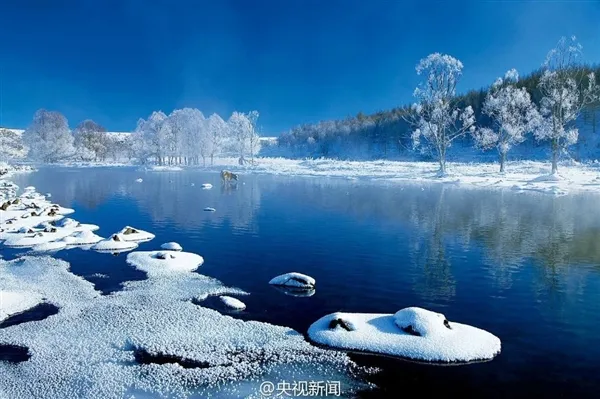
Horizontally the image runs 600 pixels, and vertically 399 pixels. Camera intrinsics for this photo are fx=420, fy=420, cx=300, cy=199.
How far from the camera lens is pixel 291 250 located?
2242 cm

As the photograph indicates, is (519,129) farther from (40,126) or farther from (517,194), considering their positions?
(40,126)

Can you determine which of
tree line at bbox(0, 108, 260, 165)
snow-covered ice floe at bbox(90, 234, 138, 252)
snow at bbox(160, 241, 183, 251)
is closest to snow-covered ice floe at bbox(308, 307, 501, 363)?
snow at bbox(160, 241, 183, 251)

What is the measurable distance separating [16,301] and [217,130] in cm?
11803

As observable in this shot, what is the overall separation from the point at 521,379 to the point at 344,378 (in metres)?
4.11

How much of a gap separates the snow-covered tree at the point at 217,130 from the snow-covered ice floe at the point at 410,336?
116 meters

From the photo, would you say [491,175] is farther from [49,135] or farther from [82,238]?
[49,135]

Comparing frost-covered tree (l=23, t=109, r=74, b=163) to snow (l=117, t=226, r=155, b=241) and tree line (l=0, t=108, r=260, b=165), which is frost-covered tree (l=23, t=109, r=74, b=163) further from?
snow (l=117, t=226, r=155, b=241)

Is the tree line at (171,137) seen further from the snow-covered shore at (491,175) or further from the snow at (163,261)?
the snow at (163,261)

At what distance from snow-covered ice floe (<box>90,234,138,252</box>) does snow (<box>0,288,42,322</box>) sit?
6862 millimetres

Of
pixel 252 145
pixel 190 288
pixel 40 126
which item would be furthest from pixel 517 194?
pixel 40 126

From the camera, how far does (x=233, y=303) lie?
1437 centimetres

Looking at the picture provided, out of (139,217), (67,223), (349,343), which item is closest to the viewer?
(349,343)

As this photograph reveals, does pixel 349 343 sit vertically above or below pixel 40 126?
below

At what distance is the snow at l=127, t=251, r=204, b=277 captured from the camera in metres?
18.7
